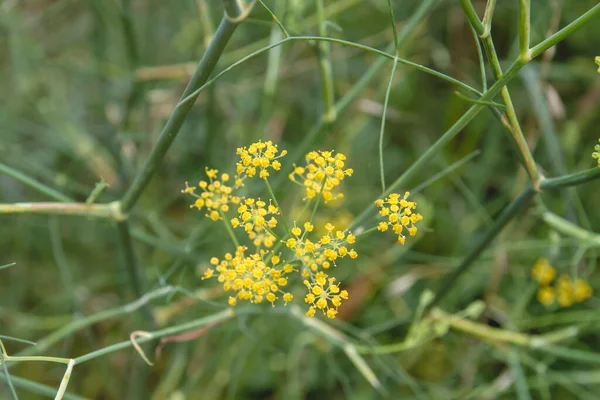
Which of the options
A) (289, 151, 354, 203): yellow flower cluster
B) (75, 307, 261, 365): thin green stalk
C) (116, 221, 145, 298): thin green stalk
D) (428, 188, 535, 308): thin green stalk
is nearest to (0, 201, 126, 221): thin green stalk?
(116, 221, 145, 298): thin green stalk

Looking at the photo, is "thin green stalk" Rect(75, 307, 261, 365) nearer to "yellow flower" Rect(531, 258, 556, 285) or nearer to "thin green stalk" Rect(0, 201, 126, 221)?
"thin green stalk" Rect(0, 201, 126, 221)

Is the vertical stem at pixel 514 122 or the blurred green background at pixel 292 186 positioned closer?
the vertical stem at pixel 514 122

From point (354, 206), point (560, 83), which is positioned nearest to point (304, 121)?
point (354, 206)

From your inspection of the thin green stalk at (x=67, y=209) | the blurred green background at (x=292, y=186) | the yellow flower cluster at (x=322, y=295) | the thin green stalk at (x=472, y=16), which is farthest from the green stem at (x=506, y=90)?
the thin green stalk at (x=67, y=209)

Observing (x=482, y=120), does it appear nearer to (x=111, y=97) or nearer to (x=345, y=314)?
(x=345, y=314)

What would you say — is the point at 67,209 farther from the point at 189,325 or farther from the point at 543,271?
the point at 543,271

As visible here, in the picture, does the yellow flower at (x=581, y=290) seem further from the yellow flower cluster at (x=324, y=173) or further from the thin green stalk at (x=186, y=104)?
the thin green stalk at (x=186, y=104)
